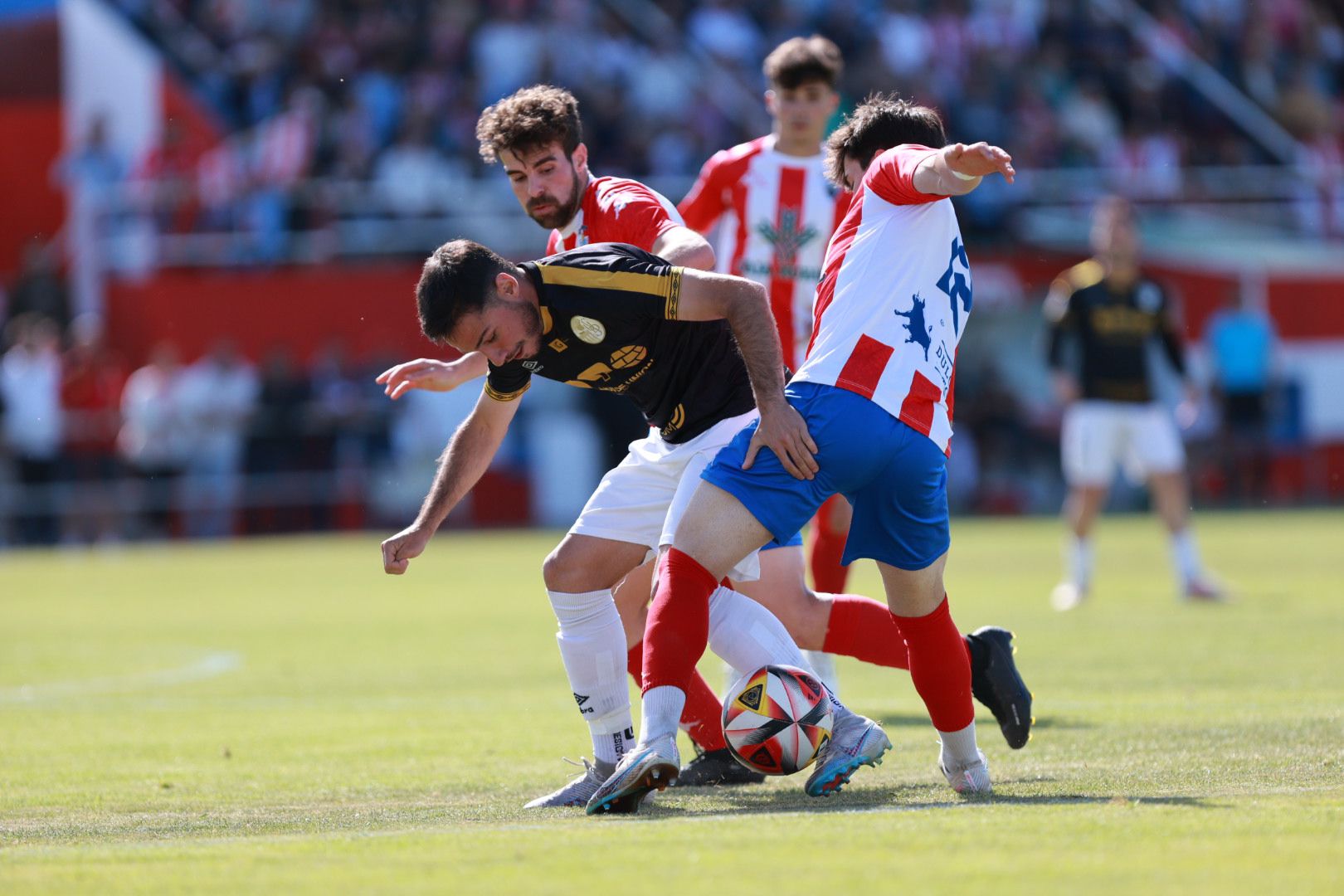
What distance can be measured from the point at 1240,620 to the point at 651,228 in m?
6.70

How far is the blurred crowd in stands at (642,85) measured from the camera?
25.2 metres

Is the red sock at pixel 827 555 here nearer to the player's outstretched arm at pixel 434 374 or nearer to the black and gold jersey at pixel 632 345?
the black and gold jersey at pixel 632 345

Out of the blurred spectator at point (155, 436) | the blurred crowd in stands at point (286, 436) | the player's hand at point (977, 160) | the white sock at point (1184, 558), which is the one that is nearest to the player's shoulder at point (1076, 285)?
the white sock at point (1184, 558)

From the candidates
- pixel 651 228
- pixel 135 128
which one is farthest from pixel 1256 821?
pixel 135 128

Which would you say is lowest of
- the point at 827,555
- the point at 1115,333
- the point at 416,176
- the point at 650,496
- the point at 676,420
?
the point at 827,555

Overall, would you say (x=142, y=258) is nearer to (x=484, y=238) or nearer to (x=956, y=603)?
(x=484, y=238)

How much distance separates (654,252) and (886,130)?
85 cm

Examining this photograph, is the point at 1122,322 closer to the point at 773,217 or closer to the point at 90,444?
the point at 773,217

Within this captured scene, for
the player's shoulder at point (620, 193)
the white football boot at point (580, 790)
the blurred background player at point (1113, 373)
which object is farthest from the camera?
the blurred background player at point (1113, 373)

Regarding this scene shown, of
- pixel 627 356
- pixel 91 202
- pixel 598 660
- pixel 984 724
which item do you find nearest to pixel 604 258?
pixel 627 356

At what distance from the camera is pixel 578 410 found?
24953 millimetres

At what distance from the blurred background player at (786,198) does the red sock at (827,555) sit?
0.03m

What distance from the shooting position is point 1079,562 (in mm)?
13172

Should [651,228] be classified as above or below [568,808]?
above
